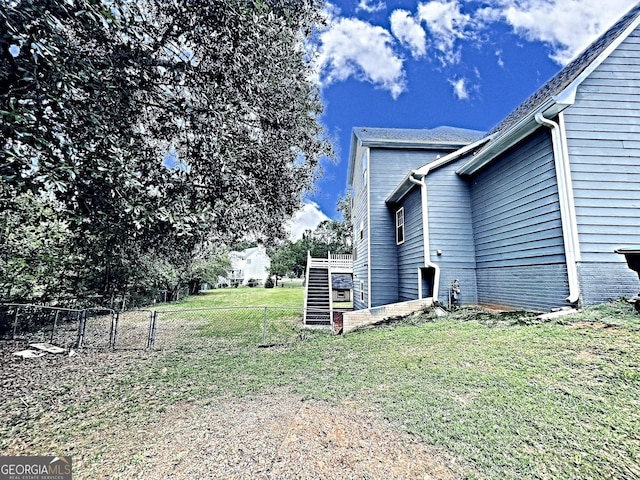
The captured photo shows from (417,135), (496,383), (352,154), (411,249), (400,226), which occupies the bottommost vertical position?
(496,383)

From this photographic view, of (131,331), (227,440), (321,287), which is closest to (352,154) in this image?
(321,287)

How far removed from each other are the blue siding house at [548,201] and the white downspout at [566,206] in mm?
18

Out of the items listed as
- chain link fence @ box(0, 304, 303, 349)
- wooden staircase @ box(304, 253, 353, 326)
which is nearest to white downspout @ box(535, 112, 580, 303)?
chain link fence @ box(0, 304, 303, 349)

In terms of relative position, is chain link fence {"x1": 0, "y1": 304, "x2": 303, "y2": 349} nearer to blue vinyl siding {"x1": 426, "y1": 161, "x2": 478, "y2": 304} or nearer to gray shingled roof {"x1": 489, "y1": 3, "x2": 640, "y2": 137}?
blue vinyl siding {"x1": 426, "y1": 161, "x2": 478, "y2": 304}

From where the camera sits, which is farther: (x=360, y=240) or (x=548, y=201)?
(x=360, y=240)

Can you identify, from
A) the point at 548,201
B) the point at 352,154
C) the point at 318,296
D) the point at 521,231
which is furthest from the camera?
the point at 352,154

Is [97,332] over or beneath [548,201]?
beneath

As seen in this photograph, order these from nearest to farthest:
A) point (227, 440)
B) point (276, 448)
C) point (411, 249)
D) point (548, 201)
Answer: point (276, 448)
point (227, 440)
point (548, 201)
point (411, 249)

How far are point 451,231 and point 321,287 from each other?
7701 millimetres

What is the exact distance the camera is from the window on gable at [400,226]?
1121 cm

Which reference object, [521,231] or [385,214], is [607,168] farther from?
[385,214]

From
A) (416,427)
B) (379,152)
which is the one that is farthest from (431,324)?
(379,152)

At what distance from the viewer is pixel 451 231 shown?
28.7ft

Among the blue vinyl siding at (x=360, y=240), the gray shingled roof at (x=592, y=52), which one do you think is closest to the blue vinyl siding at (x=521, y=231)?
the gray shingled roof at (x=592, y=52)
